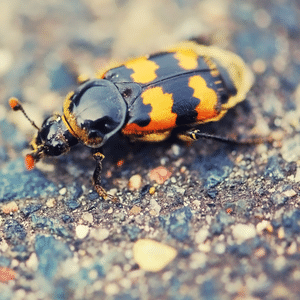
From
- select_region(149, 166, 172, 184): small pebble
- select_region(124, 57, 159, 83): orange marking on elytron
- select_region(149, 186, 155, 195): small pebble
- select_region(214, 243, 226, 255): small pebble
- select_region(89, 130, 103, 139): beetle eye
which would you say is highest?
select_region(124, 57, 159, 83): orange marking on elytron

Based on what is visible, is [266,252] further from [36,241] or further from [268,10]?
[268,10]

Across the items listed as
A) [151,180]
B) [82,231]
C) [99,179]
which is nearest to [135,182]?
[151,180]

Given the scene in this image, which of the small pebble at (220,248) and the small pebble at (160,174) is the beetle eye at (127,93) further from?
the small pebble at (220,248)

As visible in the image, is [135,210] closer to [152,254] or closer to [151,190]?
[151,190]

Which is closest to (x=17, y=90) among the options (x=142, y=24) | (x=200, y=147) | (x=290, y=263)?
(x=142, y=24)

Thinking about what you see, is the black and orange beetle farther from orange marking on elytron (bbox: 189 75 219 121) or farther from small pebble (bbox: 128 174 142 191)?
small pebble (bbox: 128 174 142 191)

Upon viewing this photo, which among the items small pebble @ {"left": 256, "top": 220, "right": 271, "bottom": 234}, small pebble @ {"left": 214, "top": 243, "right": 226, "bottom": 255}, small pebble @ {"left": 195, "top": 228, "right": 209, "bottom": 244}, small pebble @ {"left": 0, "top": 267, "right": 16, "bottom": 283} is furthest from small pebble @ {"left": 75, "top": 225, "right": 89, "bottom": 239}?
small pebble @ {"left": 256, "top": 220, "right": 271, "bottom": 234}

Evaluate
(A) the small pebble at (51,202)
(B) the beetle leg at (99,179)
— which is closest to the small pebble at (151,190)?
(B) the beetle leg at (99,179)
